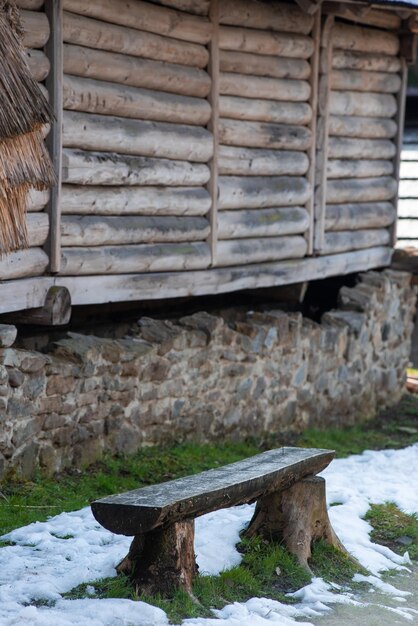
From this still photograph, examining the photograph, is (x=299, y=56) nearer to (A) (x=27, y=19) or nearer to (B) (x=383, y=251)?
(B) (x=383, y=251)

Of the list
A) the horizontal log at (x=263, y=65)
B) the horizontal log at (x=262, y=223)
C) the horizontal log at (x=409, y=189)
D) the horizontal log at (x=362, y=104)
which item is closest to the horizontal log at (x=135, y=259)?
the horizontal log at (x=262, y=223)

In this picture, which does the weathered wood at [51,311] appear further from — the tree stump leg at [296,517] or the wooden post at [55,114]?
the tree stump leg at [296,517]

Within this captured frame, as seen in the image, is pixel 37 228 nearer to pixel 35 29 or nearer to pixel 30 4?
pixel 35 29

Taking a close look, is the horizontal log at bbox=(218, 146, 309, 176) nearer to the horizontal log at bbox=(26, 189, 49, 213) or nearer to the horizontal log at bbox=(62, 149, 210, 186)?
the horizontal log at bbox=(62, 149, 210, 186)

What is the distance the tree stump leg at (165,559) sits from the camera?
18.1 ft

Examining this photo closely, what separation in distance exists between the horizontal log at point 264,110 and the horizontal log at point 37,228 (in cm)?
251

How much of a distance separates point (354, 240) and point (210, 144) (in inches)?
117

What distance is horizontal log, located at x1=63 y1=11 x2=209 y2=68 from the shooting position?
784 centimetres

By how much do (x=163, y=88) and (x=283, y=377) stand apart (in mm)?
3133

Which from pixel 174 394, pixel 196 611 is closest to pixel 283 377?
pixel 174 394

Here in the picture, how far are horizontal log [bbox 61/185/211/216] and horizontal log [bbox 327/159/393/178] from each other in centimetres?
236

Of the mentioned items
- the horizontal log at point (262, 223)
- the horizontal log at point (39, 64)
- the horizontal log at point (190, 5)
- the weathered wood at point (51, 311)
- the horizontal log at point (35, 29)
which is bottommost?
the weathered wood at point (51, 311)

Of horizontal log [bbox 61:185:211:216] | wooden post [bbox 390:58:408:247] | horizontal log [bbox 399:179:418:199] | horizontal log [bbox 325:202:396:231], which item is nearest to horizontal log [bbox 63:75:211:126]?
horizontal log [bbox 61:185:211:216]

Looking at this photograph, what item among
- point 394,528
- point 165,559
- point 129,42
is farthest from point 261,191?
point 165,559
